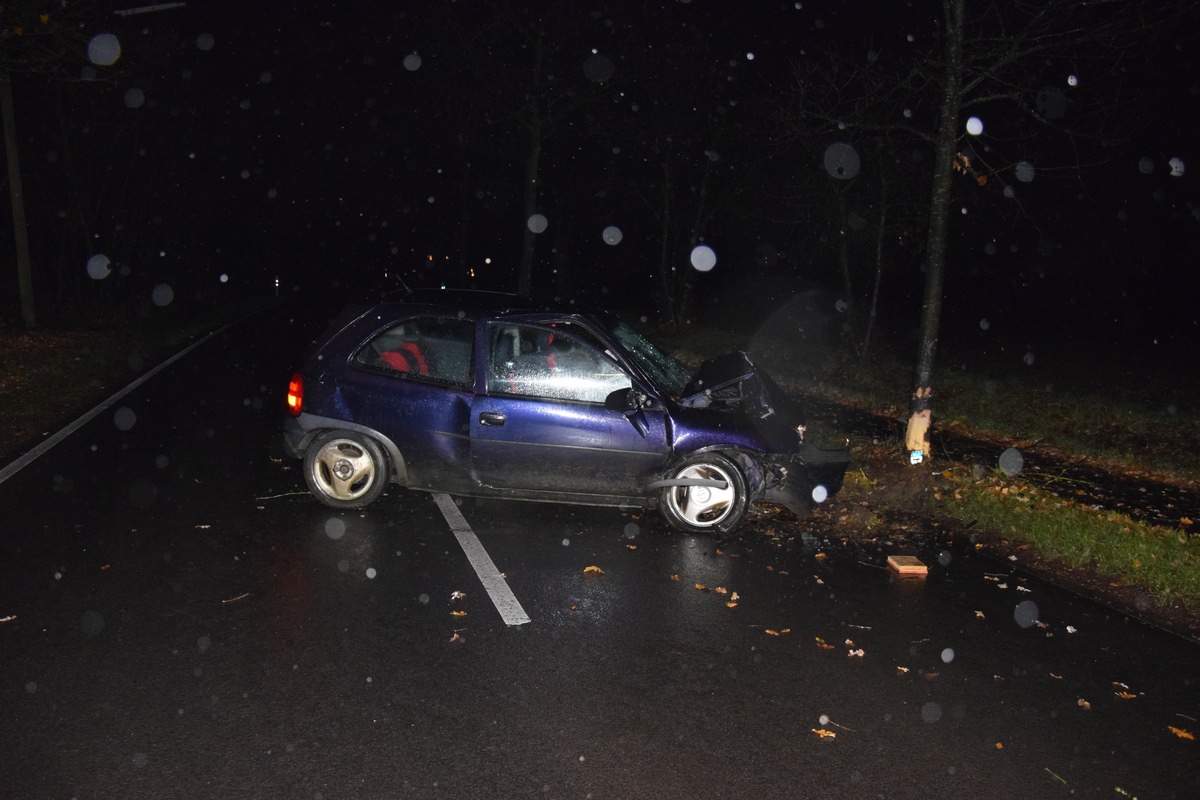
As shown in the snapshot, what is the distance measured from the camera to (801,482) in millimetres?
7125

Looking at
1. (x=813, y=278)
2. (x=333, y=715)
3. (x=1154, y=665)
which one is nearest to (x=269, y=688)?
(x=333, y=715)

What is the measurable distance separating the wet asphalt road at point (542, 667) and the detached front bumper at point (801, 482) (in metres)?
0.37

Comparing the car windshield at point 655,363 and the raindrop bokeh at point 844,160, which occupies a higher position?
the raindrop bokeh at point 844,160

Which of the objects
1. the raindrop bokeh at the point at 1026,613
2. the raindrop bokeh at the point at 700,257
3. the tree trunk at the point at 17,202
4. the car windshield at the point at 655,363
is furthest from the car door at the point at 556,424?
the raindrop bokeh at the point at 700,257

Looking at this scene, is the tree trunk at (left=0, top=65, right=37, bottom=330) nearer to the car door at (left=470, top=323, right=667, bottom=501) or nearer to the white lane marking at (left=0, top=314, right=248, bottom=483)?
the white lane marking at (left=0, top=314, right=248, bottom=483)

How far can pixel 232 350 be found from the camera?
2012 centimetres

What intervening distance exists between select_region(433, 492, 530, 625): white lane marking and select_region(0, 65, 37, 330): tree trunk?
16.5 meters

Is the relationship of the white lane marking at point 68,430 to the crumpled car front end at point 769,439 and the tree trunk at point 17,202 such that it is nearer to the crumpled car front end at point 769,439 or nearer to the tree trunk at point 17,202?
the tree trunk at point 17,202

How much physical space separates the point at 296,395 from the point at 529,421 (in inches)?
76.0

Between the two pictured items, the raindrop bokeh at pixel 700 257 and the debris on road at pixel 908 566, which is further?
the raindrop bokeh at pixel 700 257

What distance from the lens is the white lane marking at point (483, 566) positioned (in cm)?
525

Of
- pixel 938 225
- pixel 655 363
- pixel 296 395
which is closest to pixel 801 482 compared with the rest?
pixel 655 363

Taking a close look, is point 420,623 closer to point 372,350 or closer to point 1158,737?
point 372,350

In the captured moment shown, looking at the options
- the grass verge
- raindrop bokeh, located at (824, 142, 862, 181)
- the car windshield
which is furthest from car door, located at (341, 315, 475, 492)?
raindrop bokeh, located at (824, 142, 862, 181)
